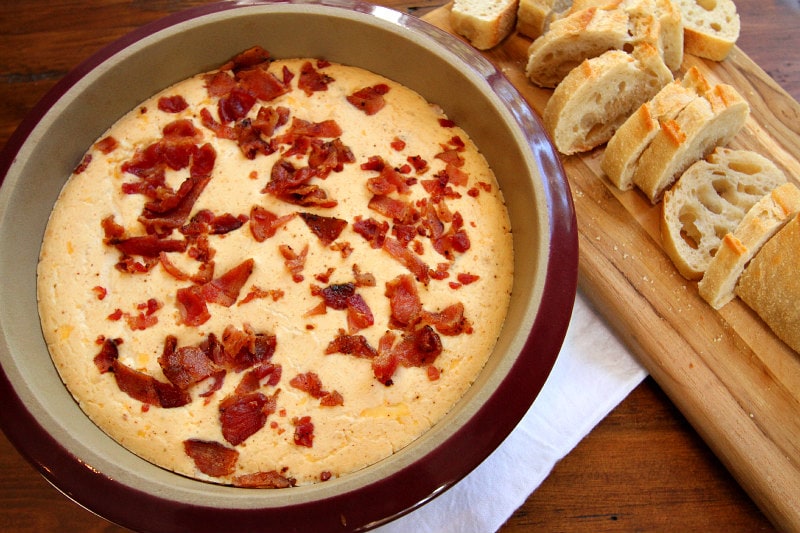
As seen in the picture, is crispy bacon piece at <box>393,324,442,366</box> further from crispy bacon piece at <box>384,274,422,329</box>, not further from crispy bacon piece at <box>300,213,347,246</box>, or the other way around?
crispy bacon piece at <box>300,213,347,246</box>

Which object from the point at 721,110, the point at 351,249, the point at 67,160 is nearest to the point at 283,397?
the point at 351,249

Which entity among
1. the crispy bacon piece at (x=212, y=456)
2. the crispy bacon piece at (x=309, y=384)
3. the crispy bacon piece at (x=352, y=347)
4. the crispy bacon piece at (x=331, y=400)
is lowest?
the crispy bacon piece at (x=212, y=456)

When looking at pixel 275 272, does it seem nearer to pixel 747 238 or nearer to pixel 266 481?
pixel 266 481

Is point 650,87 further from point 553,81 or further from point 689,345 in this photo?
point 689,345

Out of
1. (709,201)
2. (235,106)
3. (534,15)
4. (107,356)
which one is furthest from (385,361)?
(534,15)

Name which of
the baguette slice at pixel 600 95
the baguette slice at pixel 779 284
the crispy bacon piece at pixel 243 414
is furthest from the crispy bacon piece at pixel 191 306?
the baguette slice at pixel 779 284

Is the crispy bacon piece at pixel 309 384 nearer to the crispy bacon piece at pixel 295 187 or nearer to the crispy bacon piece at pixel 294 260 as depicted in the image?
the crispy bacon piece at pixel 294 260
